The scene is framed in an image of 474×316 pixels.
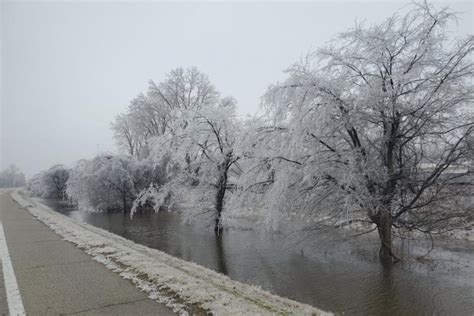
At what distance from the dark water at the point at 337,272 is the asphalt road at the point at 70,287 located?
340 centimetres

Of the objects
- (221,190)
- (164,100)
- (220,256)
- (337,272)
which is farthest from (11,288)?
(164,100)

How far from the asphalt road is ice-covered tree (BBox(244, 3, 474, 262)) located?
5.00 meters

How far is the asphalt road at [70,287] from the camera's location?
5367 mm

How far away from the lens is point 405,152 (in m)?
10.4

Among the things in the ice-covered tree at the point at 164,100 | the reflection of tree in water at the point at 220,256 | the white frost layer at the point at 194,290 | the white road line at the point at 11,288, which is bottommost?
the reflection of tree in water at the point at 220,256

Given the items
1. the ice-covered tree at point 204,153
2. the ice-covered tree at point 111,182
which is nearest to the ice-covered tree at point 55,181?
the ice-covered tree at point 111,182

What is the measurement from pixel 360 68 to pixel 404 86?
1.23 meters

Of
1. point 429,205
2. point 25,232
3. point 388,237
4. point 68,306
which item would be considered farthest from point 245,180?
point 25,232

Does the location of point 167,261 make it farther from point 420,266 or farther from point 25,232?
point 25,232

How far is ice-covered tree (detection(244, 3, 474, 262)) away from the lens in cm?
913

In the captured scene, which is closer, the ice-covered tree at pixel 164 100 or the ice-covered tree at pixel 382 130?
the ice-covered tree at pixel 382 130

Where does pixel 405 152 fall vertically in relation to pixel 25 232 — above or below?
above

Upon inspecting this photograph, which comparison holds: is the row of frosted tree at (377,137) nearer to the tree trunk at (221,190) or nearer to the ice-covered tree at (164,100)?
the tree trunk at (221,190)

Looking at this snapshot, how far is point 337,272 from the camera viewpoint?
9.39 m
